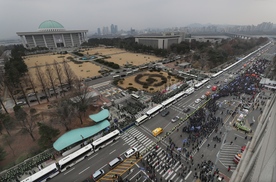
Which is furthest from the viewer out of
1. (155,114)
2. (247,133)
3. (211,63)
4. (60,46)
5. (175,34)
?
(60,46)

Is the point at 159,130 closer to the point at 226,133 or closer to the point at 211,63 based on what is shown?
the point at 226,133

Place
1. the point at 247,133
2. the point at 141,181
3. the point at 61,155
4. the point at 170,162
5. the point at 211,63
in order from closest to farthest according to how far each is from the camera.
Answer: the point at 141,181, the point at 170,162, the point at 61,155, the point at 247,133, the point at 211,63

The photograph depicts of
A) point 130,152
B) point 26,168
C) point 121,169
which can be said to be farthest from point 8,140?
point 130,152

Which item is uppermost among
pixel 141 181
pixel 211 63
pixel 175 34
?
pixel 175 34

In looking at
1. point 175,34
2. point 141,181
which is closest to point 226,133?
point 141,181

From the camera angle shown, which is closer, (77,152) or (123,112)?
(77,152)

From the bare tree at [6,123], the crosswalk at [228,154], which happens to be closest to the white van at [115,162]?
the crosswalk at [228,154]
